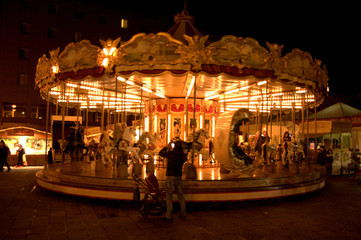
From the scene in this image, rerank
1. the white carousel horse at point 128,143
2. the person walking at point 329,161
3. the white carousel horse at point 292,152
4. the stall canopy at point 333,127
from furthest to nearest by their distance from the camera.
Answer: the stall canopy at point 333,127, the person walking at point 329,161, the white carousel horse at point 292,152, the white carousel horse at point 128,143

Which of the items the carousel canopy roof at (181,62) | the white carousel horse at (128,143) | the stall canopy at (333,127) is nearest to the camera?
the carousel canopy roof at (181,62)

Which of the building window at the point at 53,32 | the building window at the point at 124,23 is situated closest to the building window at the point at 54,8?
the building window at the point at 53,32

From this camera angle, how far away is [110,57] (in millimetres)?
9195

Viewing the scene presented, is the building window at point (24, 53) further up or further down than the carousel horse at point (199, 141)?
further up

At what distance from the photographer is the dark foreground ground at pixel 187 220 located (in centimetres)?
569

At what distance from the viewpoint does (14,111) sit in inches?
1180

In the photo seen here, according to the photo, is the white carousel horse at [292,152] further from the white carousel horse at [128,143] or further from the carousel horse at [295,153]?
the white carousel horse at [128,143]

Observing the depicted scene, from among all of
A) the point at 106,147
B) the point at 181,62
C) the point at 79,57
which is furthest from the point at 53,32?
the point at 181,62

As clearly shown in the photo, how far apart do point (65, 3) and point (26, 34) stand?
5166mm

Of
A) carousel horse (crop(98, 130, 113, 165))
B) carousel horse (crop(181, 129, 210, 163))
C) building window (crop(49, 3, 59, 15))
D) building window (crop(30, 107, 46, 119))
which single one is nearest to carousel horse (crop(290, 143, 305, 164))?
carousel horse (crop(181, 129, 210, 163))

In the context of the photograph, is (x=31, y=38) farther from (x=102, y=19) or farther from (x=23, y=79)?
(x=102, y=19)

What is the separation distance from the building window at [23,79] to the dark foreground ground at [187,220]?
2337 centimetres

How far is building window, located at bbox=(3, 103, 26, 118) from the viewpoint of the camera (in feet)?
97.2

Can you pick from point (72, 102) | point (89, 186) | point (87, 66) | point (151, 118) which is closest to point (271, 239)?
point (89, 186)
